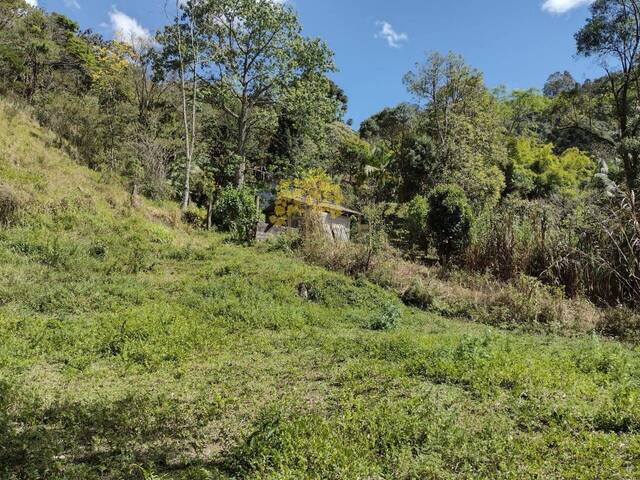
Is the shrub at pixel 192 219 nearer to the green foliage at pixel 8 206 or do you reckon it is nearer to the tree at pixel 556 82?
the green foliage at pixel 8 206

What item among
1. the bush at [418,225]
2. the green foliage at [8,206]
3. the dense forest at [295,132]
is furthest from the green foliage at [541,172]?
the green foliage at [8,206]

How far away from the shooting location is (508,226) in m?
12.6

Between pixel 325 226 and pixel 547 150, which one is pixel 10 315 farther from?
pixel 547 150

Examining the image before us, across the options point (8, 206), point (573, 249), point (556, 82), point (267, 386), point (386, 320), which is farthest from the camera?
point (556, 82)

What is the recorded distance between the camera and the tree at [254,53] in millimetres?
21781

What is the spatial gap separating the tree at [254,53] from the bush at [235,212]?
157 inches

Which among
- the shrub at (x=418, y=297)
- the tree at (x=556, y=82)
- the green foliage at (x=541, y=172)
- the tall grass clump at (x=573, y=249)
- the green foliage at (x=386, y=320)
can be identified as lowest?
the green foliage at (x=386, y=320)

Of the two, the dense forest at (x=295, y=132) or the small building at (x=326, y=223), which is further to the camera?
the small building at (x=326, y=223)

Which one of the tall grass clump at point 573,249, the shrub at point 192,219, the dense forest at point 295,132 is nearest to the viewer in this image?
the tall grass clump at point 573,249

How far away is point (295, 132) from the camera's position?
27.7m

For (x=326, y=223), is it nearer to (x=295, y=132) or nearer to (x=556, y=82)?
(x=295, y=132)

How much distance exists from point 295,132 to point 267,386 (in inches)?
947

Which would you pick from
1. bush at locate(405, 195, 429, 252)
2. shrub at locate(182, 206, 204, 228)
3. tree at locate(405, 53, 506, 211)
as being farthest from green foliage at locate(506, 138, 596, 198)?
shrub at locate(182, 206, 204, 228)

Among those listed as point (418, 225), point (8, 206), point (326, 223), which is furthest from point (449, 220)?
point (8, 206)
